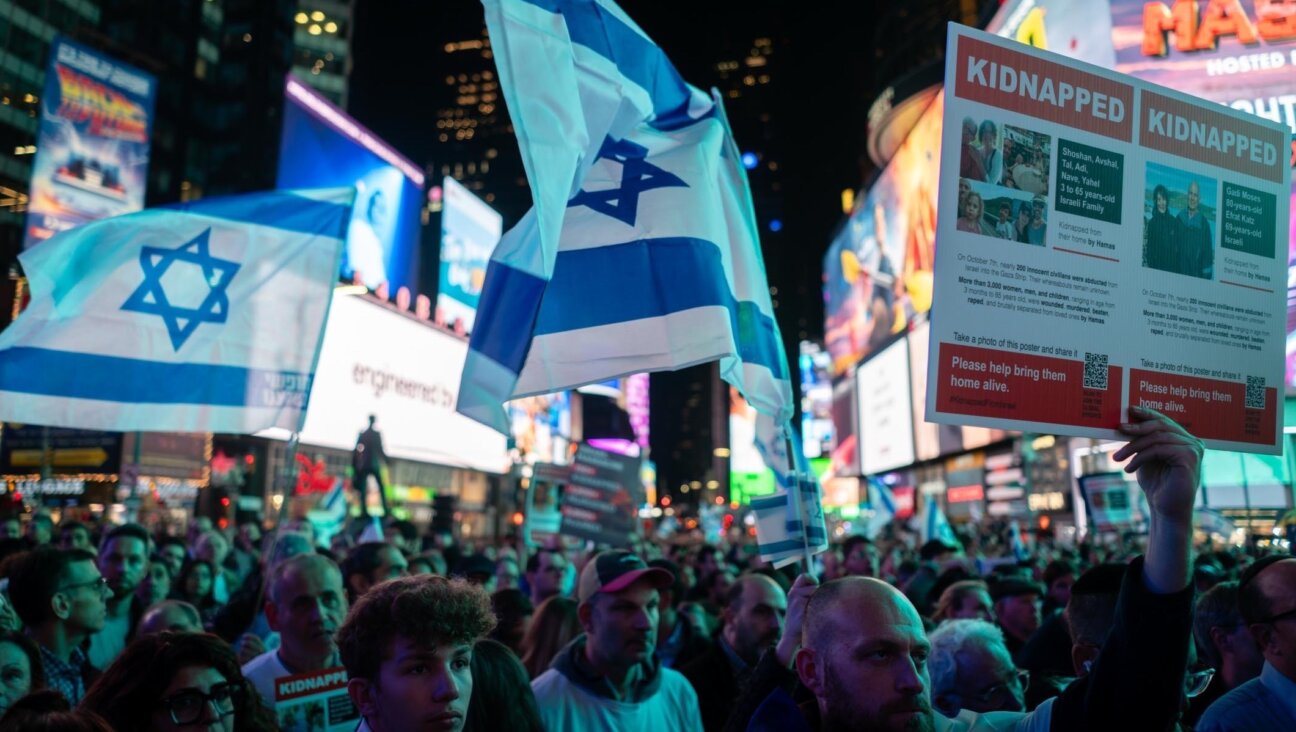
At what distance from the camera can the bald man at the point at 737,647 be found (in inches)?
223

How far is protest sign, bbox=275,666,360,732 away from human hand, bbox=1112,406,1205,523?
2775 millimetres

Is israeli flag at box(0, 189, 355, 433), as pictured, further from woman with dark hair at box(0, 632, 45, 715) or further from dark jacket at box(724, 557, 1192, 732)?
dark jacket at box(724, 557, 1192, 732)

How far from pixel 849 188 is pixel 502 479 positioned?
63.9 meters

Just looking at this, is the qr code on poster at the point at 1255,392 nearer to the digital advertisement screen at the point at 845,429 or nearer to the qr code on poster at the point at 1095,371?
the qr code on poster at the point at 1095,371

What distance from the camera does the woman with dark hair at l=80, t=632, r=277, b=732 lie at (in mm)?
3107

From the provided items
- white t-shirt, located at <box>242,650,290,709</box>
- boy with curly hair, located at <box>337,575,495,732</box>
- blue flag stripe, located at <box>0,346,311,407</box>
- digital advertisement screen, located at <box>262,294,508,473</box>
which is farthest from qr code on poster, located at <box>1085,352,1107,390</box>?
digital advertisement screen, located at <box>262,294,508,473</box>

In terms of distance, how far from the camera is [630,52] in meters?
5.43

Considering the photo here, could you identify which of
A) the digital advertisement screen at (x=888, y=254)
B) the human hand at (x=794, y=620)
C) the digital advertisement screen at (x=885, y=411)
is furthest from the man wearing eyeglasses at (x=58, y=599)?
the digital advertisement screen at (x=885, y=411)

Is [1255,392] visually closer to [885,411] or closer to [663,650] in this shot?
[663,650]

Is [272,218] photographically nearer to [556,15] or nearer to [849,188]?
[556,15]

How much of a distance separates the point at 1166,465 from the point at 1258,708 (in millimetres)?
1218

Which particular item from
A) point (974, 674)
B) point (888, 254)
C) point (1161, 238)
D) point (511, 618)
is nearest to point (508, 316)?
point (511, 618)

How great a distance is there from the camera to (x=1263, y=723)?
124 inches

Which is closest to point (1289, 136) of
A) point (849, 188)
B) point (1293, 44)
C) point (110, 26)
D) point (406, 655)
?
point (406, 655)
